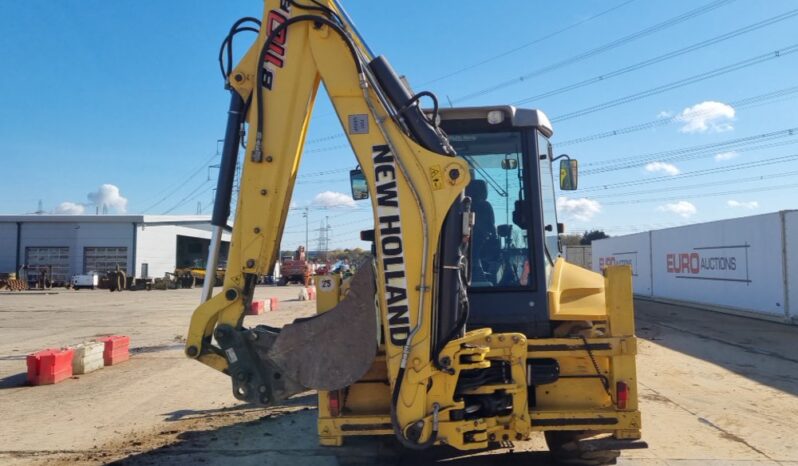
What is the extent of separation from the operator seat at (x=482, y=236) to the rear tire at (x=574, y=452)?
1.42m

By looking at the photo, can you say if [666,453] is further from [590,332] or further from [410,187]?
[410,187]

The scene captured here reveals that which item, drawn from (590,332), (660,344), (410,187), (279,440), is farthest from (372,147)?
(660,344)

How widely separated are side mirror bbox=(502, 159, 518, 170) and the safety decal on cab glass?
1.17 metres

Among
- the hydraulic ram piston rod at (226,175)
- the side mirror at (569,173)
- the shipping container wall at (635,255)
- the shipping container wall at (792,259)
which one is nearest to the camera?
the hydraulic ram piston rod at (226,175)

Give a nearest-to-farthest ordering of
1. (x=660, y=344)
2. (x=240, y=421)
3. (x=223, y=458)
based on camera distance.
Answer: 1. (x=223, y=458)
2. (x=240, y=421)
3. (x=660, y=344)

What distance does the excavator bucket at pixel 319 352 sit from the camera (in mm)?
4258

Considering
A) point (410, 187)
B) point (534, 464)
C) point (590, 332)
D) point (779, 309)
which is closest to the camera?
point (410, 187)

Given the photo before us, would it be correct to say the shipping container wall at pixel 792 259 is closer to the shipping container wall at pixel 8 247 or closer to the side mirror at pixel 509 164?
the side mirror at pixel 509 164

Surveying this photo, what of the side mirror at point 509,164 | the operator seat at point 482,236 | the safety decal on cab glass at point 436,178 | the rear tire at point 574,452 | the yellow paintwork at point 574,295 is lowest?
the rear tire at point 574,452

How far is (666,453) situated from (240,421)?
4.70 metres

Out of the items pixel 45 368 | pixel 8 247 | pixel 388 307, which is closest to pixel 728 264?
pixel 388 307

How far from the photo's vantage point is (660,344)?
13.9 metres

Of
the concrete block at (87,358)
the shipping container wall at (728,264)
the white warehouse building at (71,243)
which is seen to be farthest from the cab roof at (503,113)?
the white warehouse building at (71,243)

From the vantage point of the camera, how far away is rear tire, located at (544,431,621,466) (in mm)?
4935
